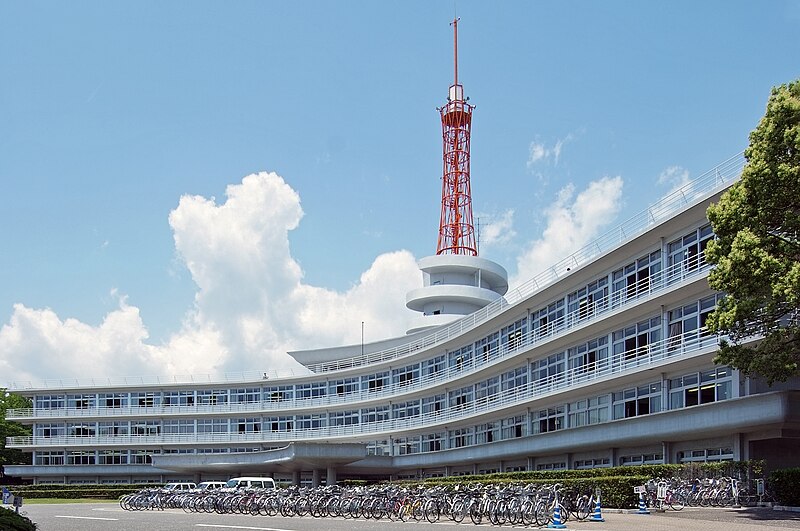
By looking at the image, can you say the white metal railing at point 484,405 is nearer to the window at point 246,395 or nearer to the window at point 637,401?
the window at point 637,401

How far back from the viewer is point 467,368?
6012 centimetres

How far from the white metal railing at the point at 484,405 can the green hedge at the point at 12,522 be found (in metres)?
27.0

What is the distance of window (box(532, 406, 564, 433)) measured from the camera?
160 ft

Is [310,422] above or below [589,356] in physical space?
below

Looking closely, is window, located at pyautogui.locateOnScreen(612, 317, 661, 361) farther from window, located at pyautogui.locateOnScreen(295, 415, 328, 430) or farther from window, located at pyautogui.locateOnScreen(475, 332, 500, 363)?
window, located at pyautogui.locateOnScreen(295, 415, 328, 430)

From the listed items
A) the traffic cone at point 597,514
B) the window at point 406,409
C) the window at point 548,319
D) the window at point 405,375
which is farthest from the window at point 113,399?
the traffic cone at point 597,514

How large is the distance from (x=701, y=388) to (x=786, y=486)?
25.0ft

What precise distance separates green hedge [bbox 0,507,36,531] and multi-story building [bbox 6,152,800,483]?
999 inches

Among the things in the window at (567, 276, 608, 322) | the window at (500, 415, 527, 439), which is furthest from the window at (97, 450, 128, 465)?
the window at (567, 276, 608, 322)

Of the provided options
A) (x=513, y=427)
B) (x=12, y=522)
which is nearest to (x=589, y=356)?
(x=513, y=427)

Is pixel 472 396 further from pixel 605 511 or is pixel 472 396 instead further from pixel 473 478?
pixel 605 511

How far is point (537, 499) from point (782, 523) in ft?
21.1

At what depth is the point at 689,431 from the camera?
115ft

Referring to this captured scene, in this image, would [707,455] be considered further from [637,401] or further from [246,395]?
[246,395]
